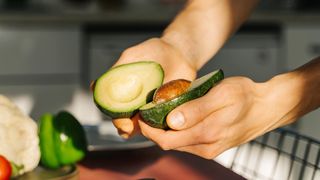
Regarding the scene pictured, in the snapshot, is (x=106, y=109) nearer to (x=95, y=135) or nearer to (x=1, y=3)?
(x=95, y=135)

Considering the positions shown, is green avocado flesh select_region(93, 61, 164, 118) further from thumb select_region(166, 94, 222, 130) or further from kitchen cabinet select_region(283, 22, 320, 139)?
kitchen cabinet select_region(283, 22, 320, 139)

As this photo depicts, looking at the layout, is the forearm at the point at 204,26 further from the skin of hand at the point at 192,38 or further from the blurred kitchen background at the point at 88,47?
the blurred kitchen background at the point at 88,47

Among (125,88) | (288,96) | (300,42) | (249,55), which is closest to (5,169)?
(125,88)

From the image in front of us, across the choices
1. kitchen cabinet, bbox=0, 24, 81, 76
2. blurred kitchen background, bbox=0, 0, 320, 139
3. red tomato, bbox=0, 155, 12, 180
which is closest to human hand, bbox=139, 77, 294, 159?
red tomato, bbox=0, 155, 12, 180

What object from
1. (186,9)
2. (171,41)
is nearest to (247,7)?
(186,9)

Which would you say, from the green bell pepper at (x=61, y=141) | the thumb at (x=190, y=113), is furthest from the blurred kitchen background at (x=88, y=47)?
the thumb at (x=190, y=113)

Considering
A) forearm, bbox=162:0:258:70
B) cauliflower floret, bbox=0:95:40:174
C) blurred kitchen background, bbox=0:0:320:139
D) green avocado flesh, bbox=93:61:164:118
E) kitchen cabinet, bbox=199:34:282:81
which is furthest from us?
kitchen cabinet, bbox=199:34:282:81
